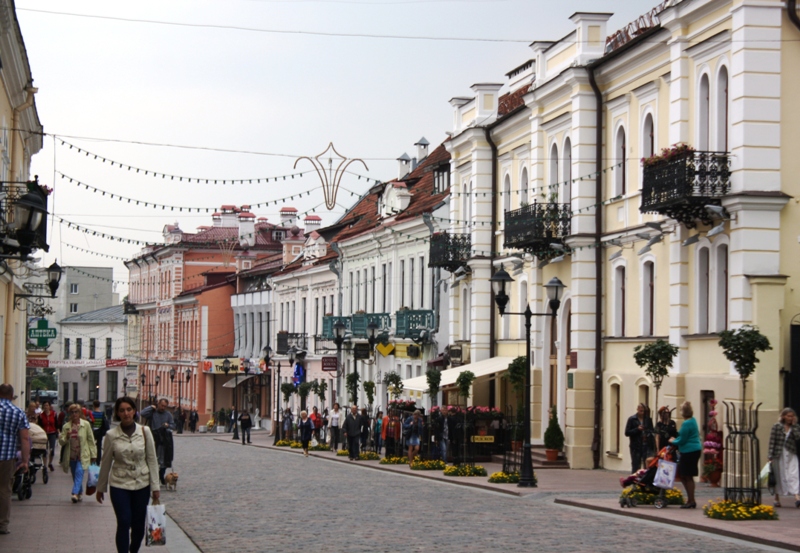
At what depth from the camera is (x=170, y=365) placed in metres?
93.0

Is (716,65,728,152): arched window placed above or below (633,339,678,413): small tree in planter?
above

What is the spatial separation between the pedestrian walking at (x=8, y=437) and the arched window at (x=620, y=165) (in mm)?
17307

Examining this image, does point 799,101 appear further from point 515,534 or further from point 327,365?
point 327,365

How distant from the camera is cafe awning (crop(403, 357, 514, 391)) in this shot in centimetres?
3631

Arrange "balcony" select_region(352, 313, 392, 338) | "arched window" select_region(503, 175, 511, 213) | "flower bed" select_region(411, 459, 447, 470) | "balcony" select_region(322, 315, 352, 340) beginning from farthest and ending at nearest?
"balcony" select_region(322, 315, 352, 340) < "balcony" select_region(352, 313, 392, 338) < "arched window" select_region(503, 175, 511, 213) < "flower bed" select_region(411, 459, 447, 470)

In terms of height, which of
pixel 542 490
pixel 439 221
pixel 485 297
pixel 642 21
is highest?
pixel 642 21

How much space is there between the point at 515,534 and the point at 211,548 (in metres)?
3.80

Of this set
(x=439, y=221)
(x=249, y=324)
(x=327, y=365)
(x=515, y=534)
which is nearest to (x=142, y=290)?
(x=249, y=324)

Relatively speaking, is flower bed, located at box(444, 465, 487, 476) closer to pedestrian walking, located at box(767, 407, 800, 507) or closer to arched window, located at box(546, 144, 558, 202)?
arched window, located at box(546, 144, 558, 202)

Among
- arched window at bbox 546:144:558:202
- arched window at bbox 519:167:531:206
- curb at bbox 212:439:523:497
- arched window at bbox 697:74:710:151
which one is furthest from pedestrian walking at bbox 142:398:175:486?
arched window at bbox 519:167:531:206

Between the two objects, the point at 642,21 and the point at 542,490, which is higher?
the point at 642,21

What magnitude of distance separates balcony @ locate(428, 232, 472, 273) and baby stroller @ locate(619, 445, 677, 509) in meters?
20.4

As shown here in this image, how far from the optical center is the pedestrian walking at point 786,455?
755 inches

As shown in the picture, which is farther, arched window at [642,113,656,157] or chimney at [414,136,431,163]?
chimney at [414,136,431,163]
